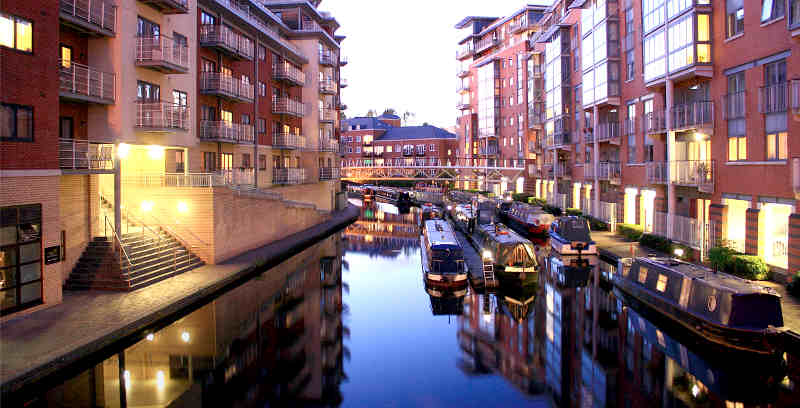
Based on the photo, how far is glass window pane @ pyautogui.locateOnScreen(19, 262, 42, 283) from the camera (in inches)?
597

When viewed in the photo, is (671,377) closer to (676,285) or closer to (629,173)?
(676,285)

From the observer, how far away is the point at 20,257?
1513cm

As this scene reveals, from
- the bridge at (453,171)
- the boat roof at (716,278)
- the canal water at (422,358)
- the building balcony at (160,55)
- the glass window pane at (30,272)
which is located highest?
the building balcony at (160,55)

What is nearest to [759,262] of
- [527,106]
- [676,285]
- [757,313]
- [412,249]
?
[676,285]

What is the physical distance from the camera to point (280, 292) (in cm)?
2139

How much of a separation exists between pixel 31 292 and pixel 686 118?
87.1 ft

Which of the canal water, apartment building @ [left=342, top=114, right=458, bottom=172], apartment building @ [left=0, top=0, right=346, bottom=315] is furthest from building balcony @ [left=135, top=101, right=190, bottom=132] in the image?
apartment building @ [left=342, top=114, right=458, bottom=172]

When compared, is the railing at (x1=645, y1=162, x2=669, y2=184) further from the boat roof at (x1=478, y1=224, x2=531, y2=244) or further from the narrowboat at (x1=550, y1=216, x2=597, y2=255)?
the boat roof at (x1=478, y1=224, x2=531, y2=244)

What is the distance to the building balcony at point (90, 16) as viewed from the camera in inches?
729

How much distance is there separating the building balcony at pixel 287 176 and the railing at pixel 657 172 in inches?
891

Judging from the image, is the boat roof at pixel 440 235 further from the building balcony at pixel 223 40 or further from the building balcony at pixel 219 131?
the building balcony at pixel 223 40

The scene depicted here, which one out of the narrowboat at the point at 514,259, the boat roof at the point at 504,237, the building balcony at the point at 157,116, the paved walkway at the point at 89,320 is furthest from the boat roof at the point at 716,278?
the building balcony at the point at 157,116

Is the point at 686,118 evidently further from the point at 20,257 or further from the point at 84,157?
the point at 20,257

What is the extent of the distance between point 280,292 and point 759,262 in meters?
17.0
